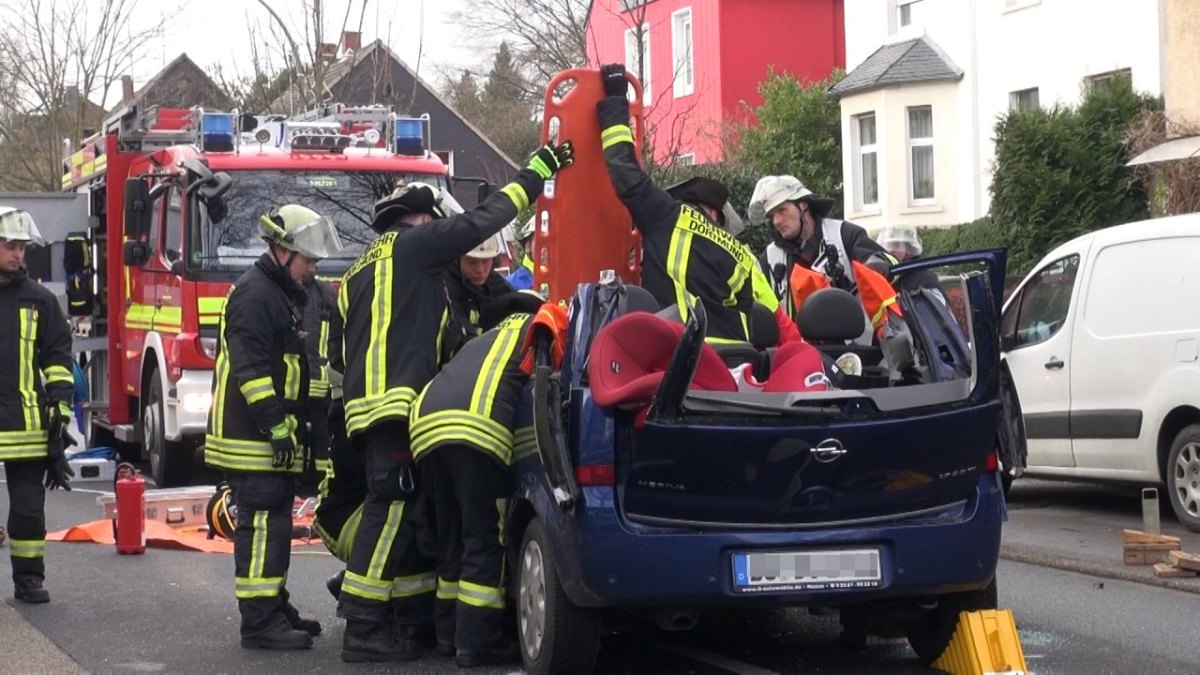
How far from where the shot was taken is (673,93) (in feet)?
134

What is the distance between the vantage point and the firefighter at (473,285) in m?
7.94

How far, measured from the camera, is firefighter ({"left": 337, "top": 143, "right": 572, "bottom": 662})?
7316 millimetres

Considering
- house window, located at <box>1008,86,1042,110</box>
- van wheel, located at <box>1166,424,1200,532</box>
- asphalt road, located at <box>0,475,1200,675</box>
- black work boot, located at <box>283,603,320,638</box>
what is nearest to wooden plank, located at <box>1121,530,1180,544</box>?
asphalt road, located at <box>0,475,1200,675</box>

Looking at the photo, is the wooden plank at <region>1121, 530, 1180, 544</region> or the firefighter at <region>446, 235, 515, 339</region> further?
the wooden plank at <region>1121, 530, 1180, 544</region>

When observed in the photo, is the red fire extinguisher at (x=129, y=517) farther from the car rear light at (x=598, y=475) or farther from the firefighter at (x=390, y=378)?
the car rear light at (x=598, y=475)

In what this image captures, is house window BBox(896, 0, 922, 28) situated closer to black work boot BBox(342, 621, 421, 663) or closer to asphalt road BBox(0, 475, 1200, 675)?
asphalt road BBox(0, 475, 1200, 675)

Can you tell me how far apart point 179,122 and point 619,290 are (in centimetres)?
1015

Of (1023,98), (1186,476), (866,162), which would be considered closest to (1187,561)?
(1186,476)

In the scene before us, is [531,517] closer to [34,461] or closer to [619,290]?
[619,290]

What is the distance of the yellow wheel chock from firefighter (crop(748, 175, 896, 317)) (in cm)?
323

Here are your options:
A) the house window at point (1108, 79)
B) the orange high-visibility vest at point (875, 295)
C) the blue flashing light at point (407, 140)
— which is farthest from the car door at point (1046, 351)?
the house window at point (1108, 79)

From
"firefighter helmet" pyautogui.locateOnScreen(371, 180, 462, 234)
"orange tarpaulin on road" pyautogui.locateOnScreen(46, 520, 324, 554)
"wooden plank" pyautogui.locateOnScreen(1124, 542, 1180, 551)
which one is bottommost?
"orange tarpaulin on road" pyautogui.locateOnScreen(46, 520, 324, 554)

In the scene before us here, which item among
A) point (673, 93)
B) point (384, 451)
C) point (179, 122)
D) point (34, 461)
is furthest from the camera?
point (673, 93)

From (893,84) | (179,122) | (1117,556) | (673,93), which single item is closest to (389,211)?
(1117,556)
